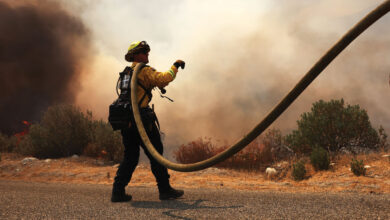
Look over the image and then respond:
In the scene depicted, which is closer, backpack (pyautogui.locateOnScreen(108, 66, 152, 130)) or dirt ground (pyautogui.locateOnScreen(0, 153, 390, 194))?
backpack (pyautogui.locateOnScreen(108, 66, 152, 130))

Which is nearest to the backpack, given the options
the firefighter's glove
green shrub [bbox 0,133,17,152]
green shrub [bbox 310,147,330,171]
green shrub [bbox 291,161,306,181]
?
the firefighter's glove

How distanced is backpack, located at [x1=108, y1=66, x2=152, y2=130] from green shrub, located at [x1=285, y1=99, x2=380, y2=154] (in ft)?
24.0

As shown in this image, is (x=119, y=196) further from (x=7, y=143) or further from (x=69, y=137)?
(x=7, y=143)

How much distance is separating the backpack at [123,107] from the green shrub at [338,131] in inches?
289

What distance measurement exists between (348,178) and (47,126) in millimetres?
12239

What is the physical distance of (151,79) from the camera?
4.21 metres

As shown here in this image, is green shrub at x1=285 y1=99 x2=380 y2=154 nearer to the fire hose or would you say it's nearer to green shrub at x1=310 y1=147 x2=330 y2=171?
green shrub at x1=310 y1=147 x2=330 y2=171

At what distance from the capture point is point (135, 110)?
3.83 meters

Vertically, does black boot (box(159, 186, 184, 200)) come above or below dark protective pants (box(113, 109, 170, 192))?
below

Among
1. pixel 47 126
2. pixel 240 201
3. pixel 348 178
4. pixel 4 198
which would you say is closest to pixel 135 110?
pixel 240 201

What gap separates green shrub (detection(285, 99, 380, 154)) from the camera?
33.1 ft

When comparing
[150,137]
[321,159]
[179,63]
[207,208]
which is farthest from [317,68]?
[321,159]

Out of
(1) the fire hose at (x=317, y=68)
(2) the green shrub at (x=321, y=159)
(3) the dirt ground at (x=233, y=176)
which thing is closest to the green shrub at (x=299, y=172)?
(3) the dirt ground at (x=233, y=176)

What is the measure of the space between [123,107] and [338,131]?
8.18m
